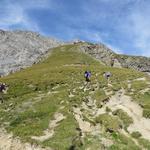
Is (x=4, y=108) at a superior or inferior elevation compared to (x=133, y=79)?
inferior

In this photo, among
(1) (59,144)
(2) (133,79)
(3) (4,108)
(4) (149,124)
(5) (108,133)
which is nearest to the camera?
(1) (59,144)

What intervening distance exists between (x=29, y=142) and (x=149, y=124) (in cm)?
1581

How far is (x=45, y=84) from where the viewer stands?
76.3 metres

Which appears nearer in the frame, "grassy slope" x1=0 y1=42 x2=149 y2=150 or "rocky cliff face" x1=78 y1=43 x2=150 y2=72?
"grassy slope" x1=0 y1=42 x2=149 y2=150

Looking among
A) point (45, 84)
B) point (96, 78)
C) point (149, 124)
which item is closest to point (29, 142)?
A: point (149, 124)

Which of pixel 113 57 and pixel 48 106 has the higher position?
pixel 113 57

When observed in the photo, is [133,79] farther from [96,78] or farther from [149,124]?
[149,124]

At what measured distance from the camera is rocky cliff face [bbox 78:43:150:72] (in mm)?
157875

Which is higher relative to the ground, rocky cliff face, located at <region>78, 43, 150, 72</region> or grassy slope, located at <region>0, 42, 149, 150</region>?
rocky cliff face, located at <region>78, 43, 150, 72</region>

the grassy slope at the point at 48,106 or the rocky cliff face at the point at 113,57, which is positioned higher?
the rocky cliff face at the point at 113,57

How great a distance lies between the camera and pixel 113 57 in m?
164

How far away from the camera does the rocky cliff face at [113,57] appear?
157875 millimetres

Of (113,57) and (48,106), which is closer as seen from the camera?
(48,106)

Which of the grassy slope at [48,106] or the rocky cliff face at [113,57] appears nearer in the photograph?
the grassy slope at [48,106]
